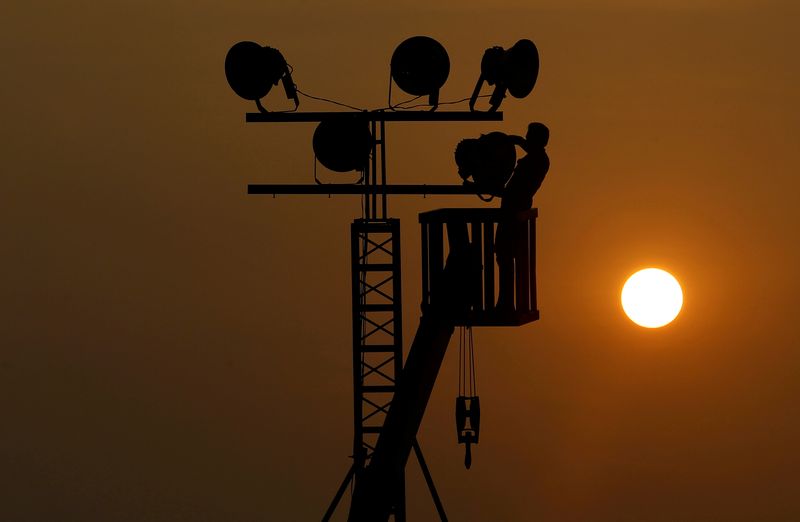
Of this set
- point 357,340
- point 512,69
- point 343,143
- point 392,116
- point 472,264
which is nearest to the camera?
point 472,264

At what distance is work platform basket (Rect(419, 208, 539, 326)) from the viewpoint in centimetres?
1145

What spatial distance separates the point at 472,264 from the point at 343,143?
11.4 feet

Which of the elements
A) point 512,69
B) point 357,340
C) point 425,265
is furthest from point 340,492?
point 512,69

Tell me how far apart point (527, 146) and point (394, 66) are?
10.3 ft

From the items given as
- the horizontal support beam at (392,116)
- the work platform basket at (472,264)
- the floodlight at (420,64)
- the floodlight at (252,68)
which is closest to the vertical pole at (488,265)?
the work platform basket at (472,264)

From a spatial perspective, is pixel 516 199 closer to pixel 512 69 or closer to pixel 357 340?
pixel 512 69

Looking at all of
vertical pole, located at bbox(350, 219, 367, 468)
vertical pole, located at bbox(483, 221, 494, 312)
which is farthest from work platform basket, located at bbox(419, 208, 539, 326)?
vertical pole, located at bbox(350, 219, 367, 468)

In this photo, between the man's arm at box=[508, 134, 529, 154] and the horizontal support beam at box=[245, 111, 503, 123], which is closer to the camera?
the man's arm at box=[508, 134, 529, 154]

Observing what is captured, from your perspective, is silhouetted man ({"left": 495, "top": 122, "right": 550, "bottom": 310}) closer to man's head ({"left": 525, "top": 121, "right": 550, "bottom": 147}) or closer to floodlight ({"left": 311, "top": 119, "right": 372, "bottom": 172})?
man's head ({"left": 525, "top": 121, "right": 550, "bottom": 147})

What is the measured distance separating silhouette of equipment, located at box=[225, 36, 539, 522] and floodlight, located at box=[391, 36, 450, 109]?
11 mm

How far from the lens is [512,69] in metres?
13.6

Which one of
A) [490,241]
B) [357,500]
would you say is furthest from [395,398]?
[490,241]

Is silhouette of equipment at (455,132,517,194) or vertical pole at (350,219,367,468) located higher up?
silhouette of equipment at (455,132,517,194)

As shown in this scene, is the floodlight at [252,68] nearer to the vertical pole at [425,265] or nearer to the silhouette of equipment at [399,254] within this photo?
the silhouette of equipment at [399,254]
